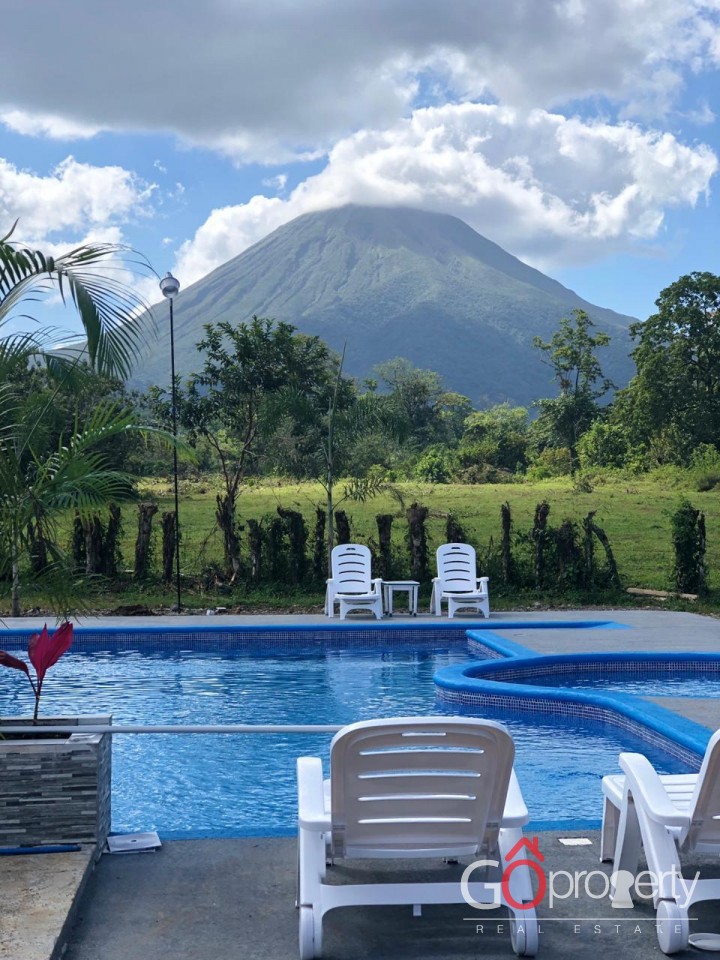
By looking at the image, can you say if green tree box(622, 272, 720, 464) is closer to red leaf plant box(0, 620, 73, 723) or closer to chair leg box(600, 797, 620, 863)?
chair leg box(600, 797, 620, 863)

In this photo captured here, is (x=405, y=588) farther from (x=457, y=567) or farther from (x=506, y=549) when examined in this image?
(x=506, y=549)

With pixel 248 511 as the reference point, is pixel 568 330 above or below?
above

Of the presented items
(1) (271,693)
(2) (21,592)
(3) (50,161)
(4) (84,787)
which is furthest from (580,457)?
(3) (50,161)

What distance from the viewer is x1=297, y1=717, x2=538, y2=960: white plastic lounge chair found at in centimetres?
289

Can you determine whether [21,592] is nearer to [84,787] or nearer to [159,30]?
[84,787]

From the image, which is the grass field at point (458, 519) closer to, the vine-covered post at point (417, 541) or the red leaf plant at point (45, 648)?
the vine-covered post at point (417, 541)

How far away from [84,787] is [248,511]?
17338 mm

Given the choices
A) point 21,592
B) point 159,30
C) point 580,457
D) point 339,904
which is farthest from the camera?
point 580,457

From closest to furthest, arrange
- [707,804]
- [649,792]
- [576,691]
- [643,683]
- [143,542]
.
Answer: [707,804]
[649,792]
[576,691]
[643,683]
[143,542]

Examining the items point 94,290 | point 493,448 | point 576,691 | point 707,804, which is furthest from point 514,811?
point 493,448

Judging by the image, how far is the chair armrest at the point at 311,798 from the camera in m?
2.98

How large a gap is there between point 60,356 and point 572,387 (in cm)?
3585

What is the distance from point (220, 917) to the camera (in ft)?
10.1

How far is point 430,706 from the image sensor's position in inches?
292
